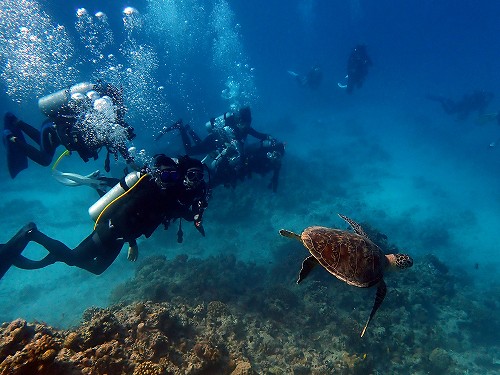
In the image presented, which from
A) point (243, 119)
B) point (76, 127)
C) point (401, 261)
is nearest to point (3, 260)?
point (76, 127)

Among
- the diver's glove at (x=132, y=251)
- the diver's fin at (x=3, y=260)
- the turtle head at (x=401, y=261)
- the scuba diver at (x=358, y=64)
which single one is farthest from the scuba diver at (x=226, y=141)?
the scuba diver at (x=358, y=64)

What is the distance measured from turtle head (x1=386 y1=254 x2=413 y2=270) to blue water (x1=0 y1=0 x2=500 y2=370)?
861 centimetres

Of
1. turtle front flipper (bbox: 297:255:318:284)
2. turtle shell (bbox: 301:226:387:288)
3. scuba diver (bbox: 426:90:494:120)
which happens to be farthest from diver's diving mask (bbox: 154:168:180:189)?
scuba diver (bbox: 426:90:494:120)

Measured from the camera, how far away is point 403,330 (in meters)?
7.84

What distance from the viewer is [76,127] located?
24.8 ft

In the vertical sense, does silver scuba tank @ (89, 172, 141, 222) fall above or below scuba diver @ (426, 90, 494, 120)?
below

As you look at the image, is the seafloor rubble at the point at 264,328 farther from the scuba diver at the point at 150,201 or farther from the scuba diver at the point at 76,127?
the scuba diver at the point at 76,127

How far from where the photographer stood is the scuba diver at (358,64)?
29.6 meters

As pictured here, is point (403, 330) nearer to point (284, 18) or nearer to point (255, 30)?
point (255, 30)

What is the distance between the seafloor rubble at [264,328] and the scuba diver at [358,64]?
23.9 metres

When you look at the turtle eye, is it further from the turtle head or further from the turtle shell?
the turtle shell

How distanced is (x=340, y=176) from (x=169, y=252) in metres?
14.3

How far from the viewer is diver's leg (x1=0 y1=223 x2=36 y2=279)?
6656 mm

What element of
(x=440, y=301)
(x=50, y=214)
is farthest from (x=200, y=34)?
(x=440, y=301)
